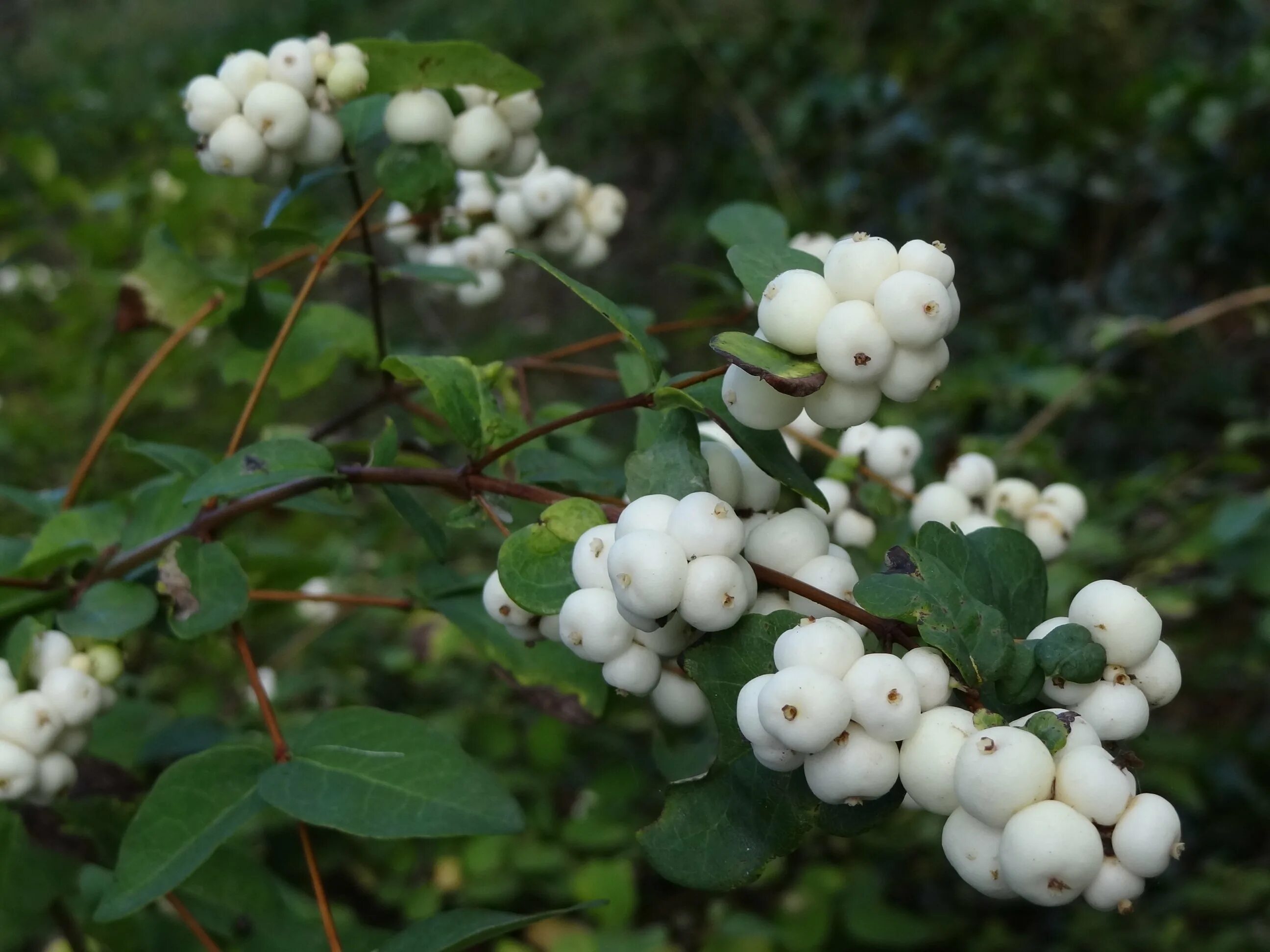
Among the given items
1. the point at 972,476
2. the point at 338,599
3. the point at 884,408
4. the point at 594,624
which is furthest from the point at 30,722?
the point at 884,408

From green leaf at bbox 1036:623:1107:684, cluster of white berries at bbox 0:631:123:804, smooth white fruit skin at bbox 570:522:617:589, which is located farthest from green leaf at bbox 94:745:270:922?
green leaf at bbox 1036:623:1107:684

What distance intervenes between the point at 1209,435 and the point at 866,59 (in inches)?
58.0

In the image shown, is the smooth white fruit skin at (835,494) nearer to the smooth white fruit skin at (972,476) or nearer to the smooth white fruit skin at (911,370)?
the smooth white fruit skin at (972,476)

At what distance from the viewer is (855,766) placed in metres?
0.55

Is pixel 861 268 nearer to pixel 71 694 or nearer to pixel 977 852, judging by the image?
pixel 977 852

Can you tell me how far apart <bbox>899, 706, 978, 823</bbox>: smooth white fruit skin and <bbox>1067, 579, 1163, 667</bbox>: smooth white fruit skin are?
92 millimetres

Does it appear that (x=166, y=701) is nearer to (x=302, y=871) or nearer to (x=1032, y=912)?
(x=302, y=871)

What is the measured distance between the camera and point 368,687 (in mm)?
2055

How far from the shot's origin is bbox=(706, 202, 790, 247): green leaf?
3.62 ft

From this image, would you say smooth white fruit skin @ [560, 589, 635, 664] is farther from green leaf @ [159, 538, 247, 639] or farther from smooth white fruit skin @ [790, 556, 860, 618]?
green leaf @ [159, 538, 247, 639]

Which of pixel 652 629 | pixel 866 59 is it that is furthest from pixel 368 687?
pixel 866 59

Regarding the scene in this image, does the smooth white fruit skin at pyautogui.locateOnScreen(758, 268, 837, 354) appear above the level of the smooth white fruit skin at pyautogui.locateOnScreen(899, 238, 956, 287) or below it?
below

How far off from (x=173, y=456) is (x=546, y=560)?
0.44 meters

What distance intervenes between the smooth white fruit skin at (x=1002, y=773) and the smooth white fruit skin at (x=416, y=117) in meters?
0.72
